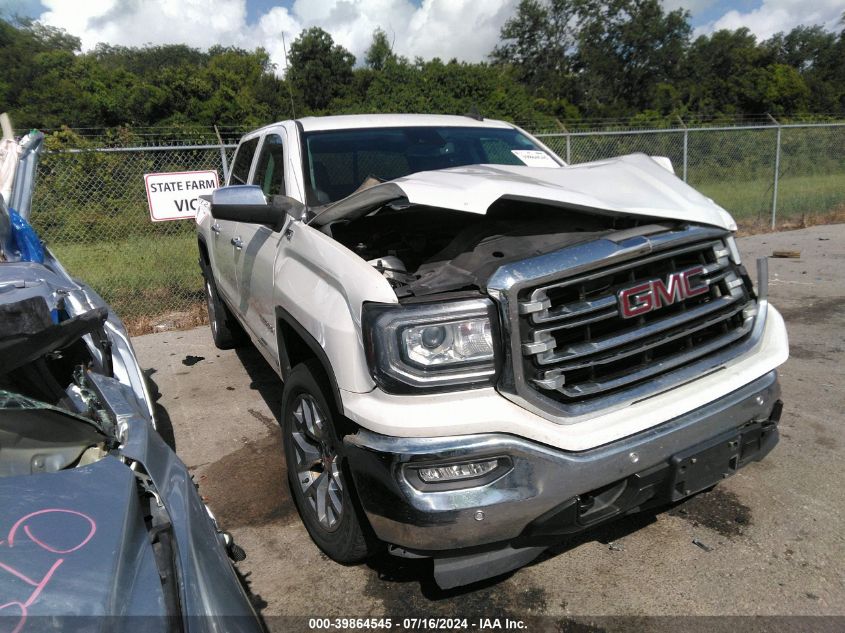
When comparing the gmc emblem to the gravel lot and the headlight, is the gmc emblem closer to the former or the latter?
the headlight

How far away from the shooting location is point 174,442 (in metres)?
4.26

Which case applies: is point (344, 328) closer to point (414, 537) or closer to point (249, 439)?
point (414, 537)

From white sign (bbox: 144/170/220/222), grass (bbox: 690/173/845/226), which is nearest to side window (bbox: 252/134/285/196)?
white sign (bbox: 144/170/220/222)

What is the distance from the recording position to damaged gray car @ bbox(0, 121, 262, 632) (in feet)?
4.34

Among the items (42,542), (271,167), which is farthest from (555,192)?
(271,167)

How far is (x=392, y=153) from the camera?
391cm

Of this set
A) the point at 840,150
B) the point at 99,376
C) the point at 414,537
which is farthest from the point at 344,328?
the point at 840,150

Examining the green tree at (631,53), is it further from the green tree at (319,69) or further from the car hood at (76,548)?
the car hood at (76,548)

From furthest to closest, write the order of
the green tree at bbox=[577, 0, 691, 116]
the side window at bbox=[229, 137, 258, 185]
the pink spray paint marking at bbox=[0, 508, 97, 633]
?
the green tree at bbox=[577, 0, 691, 116] < the side window at bbox=[229, 137, 258, 185] < the pink spray paint marking at bbox=[0, 508, 97, 633]

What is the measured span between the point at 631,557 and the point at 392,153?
2623mm

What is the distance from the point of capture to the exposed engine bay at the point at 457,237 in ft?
7.70

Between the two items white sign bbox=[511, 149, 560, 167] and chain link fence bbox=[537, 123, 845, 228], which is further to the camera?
chain link fence bbox=[537, 123, 845, 228]

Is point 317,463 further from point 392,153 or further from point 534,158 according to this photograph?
point 534,158

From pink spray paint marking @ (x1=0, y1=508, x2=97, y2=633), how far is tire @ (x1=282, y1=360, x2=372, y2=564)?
3.57 ft
